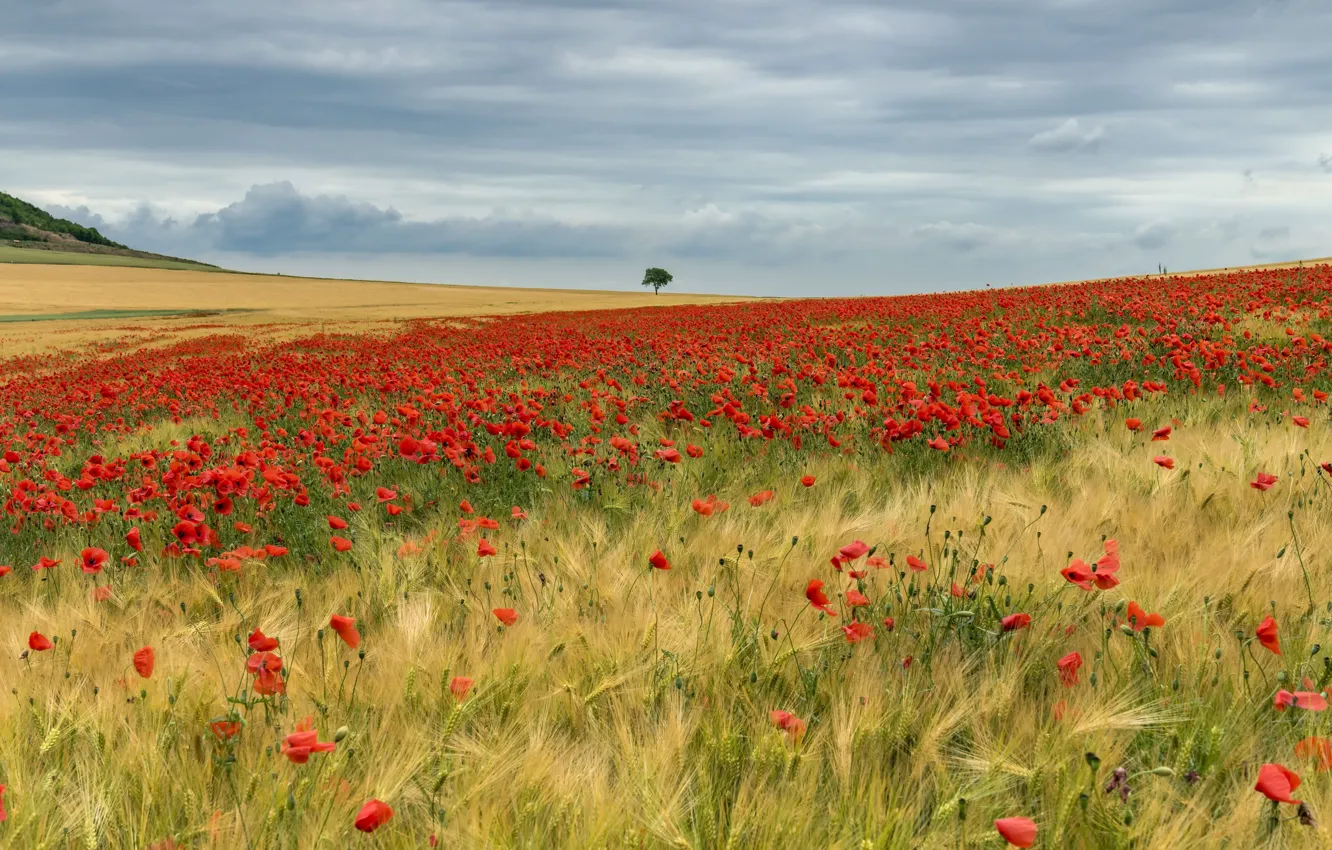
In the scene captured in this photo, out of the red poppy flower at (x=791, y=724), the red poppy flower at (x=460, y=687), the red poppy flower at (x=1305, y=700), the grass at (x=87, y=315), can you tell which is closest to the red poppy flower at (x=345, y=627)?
the red poppy flower at (x=460, y=687)

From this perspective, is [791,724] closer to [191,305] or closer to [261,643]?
[261,643]

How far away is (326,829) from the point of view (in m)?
1.83

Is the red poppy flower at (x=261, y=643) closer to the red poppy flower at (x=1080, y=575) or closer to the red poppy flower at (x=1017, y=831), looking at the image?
the red poppy flower at (x=1017, y=831)

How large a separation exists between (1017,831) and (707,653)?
1.17m

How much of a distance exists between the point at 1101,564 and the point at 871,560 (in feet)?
2.36

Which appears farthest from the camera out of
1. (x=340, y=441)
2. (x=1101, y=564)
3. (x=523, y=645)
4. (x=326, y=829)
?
(x=340, y=441)

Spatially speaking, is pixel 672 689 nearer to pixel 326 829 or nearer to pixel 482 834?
pixel 482 834

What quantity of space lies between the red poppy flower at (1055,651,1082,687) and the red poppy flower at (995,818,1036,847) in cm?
94

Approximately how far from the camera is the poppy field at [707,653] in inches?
71.6

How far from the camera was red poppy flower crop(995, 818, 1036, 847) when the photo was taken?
137 centimetres

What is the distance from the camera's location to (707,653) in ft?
8.08

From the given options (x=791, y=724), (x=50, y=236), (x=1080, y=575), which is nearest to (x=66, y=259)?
(x=50, y=236)

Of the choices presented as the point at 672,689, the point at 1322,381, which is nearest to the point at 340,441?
the point at 672,689

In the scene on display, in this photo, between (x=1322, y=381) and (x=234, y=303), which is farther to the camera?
(x=234, y=303)
